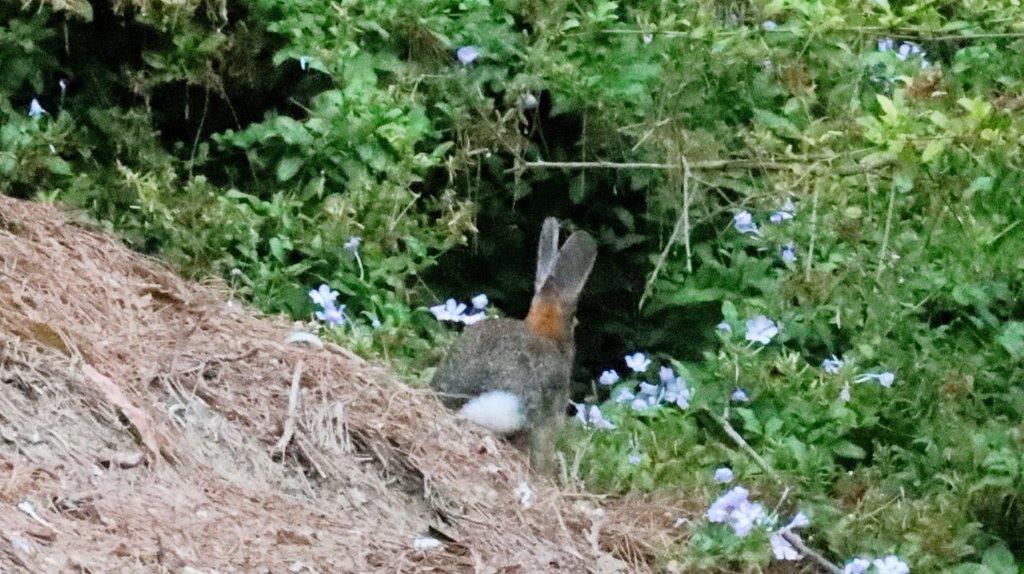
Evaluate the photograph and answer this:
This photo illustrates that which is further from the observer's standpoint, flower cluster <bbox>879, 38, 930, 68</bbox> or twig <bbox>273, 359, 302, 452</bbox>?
flower cluster <bbox>879, 38, 930, 68</bbox>

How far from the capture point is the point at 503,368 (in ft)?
19.4

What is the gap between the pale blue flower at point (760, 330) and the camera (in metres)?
5.96

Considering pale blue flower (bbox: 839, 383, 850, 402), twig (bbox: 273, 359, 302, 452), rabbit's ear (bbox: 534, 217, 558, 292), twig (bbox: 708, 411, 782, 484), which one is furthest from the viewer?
rabbit's ear (bbox: 534, 217, 558, 292)

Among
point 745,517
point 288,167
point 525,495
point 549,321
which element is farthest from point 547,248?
point 745,517

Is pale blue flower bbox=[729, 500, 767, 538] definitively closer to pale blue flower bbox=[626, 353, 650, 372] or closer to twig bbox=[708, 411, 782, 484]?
twig bbox=[708, 411, 782, 484]

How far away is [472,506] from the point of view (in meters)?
5.06

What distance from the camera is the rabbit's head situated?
20.9ft

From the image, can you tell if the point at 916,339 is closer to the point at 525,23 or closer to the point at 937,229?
the point at 937,229

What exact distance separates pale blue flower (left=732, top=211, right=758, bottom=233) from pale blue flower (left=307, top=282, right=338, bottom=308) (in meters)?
1.65

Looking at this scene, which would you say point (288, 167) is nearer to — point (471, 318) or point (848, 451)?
point (471, 318)

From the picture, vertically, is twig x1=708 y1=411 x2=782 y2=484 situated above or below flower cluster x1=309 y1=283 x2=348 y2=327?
below

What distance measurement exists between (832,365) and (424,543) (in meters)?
1.90

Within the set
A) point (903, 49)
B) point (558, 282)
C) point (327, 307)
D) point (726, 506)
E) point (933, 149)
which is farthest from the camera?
point (903, 49)

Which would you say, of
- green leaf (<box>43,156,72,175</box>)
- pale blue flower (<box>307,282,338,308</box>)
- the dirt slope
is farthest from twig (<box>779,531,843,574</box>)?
green leaf (<box>43,156,72,175</box>)
